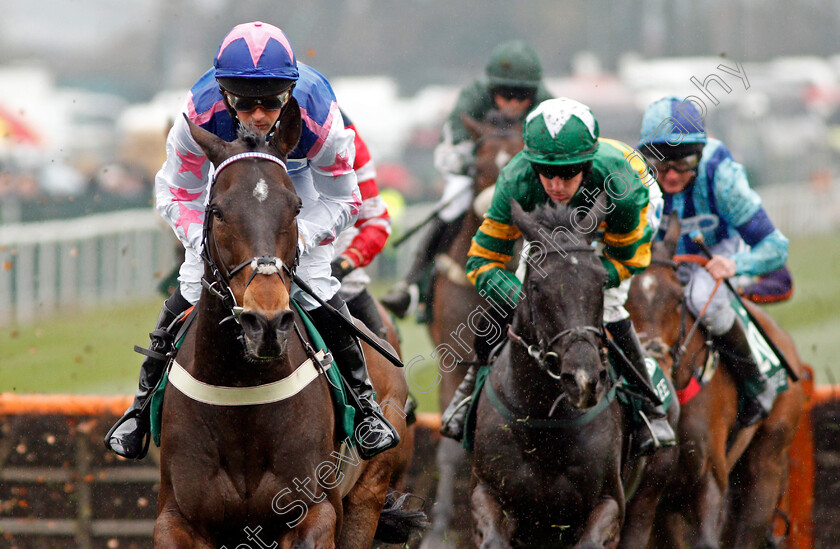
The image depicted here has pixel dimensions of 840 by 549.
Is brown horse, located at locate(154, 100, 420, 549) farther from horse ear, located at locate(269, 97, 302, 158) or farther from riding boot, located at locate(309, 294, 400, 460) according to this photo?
riding boot, located at locate(309, 294, 400, 460)

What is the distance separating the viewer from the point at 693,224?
624 cm

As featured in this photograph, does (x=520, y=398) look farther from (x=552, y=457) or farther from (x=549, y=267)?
(x=549, y=267)

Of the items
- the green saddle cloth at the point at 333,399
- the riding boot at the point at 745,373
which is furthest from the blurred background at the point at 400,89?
the green saddle cloth at the point at 333,399

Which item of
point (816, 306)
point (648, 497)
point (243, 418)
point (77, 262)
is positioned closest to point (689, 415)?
point (648, 497)

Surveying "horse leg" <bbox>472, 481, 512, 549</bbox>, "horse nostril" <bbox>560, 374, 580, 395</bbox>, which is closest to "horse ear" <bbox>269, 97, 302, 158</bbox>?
"horse nostril" <bbox>560, 374, 580, 395</bbox>

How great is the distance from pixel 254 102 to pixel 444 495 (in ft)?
10.5

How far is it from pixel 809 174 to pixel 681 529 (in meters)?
18.2

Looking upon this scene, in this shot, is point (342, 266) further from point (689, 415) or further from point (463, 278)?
point (689, 415)

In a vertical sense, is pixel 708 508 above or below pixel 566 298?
below

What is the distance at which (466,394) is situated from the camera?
5.20 metres

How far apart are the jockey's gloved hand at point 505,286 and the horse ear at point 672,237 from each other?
127cm

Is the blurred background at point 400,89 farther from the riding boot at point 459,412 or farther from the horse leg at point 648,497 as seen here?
the horse leg at point 648,497

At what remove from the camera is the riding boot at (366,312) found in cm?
560

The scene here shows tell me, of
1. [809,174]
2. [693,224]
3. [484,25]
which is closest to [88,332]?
[693,224]
